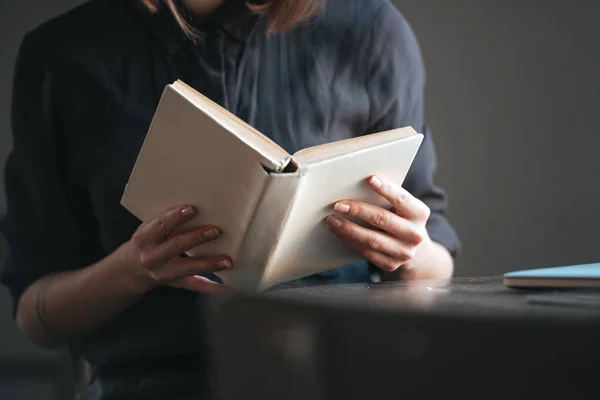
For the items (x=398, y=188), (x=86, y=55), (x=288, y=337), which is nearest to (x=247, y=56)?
(x=86, y=55)

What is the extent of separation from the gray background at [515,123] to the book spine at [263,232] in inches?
26.3

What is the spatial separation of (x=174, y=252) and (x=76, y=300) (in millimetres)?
233

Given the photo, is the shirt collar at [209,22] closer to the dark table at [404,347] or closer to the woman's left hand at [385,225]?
the woman's left hand at [385,225]

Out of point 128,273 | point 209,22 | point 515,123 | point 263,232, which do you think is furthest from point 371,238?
point 515,123

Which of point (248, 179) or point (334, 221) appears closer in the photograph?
point (248, 179)

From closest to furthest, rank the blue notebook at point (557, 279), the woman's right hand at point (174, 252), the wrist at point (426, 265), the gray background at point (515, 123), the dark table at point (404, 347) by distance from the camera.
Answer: the dark table at point (404, 347), the blue notebook at point (557, 279), the woman's right hand at point (174, 252), the wrist at point (426, 265), the gray background at point (515, 123)

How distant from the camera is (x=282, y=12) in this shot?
0.86m

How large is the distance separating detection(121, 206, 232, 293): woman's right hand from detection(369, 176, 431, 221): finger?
146 mm

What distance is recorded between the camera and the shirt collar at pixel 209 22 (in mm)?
830

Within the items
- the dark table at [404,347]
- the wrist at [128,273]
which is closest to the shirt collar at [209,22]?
the wrist at [128,273]

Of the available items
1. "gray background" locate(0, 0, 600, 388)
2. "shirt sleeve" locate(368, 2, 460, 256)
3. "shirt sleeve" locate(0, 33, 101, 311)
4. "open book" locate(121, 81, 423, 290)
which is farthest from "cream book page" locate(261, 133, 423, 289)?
"gray background" locate(0, 0, 600, 388)

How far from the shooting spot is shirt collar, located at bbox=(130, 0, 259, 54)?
32.7 inches

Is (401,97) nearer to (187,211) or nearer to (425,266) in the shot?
(425,266)

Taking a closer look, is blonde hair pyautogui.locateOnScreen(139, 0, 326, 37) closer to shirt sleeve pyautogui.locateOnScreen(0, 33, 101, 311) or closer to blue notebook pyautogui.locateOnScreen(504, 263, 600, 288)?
shirt sleeve pyautogui.locateOnScreen(0, 33, 101, 311)
